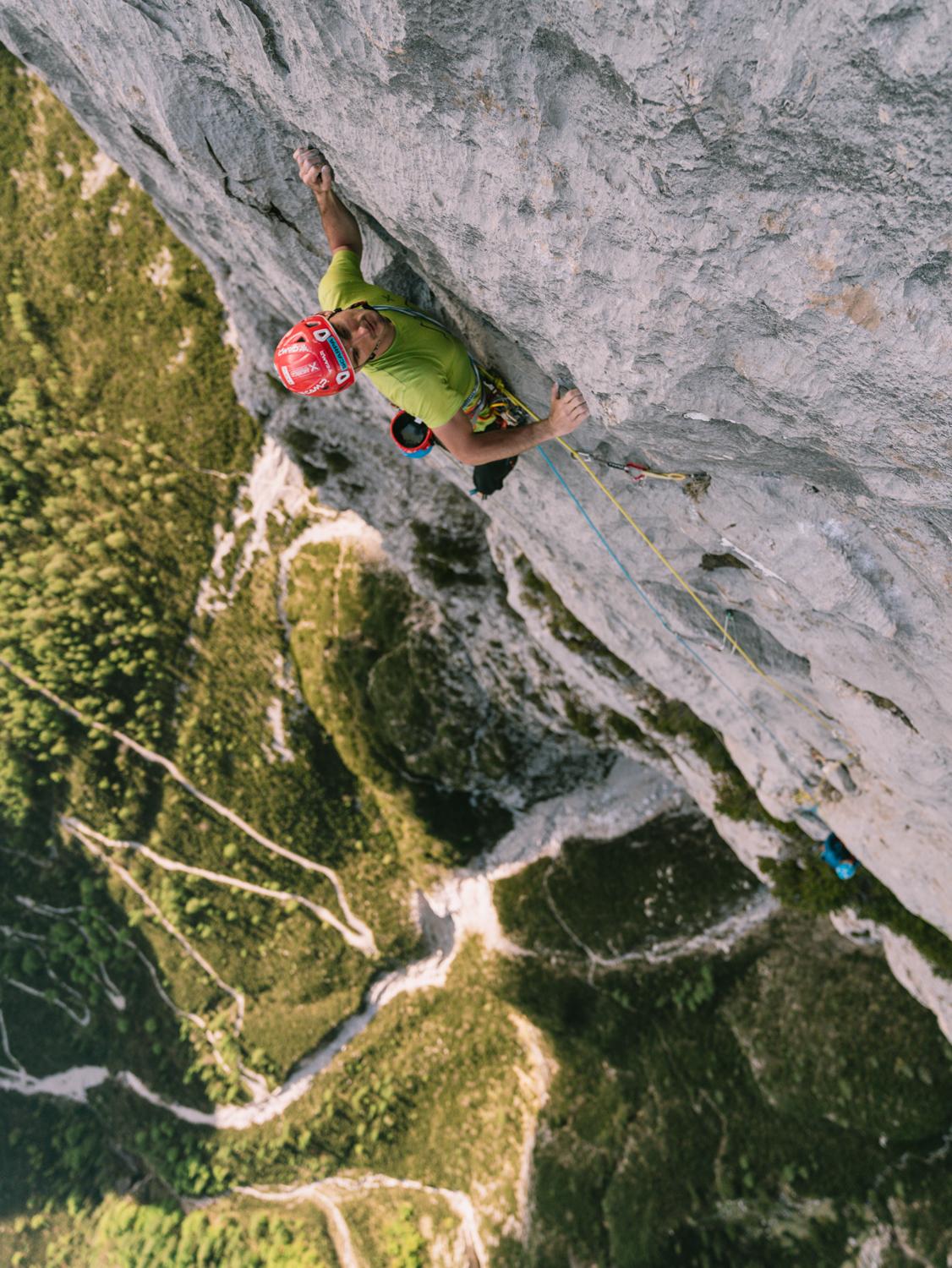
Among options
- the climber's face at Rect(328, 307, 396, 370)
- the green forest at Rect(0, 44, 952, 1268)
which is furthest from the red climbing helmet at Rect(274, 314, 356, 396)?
the green forest at Rect(0, 44, 952, 1268)

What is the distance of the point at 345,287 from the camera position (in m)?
7.65

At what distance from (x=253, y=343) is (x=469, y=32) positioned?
15.9 metres

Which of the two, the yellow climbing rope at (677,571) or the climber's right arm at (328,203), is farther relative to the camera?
the yellow climbing rope at (677,571)

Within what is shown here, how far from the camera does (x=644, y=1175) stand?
22.2 meters

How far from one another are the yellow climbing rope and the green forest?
7324 millimetres

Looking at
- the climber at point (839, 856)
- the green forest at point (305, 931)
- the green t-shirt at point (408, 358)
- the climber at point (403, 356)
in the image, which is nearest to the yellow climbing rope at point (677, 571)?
the climber at point (403, 356)

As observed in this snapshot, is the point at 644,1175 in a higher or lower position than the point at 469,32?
lower

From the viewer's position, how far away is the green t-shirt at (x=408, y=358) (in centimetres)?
755

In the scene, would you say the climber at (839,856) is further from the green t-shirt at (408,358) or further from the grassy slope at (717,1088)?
the green t-shirt at (408,358)

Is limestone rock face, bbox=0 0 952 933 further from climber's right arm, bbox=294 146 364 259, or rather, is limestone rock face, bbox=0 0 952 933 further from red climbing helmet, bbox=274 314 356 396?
red climbing helmet, bbox=274 314 356 396

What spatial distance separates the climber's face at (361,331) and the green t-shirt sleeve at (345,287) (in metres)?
0.62

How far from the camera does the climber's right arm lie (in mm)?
7609

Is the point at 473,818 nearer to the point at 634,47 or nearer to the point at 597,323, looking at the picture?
the point at 597,323

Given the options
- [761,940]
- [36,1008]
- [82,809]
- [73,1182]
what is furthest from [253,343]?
[73,1182]
